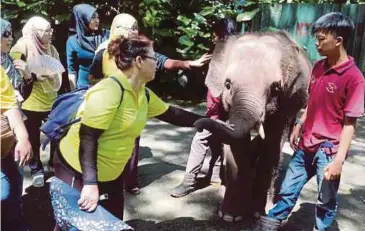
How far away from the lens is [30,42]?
442 cm

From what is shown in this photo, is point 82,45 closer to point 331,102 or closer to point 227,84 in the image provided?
point 227,84

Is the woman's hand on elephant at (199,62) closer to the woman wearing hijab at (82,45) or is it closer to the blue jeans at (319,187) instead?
the blue jeans at (319,187)

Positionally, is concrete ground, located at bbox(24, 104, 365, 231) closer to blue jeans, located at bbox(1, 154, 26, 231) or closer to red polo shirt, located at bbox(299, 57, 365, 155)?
blue jeans, located at bbox(1, 154, 26, 231)

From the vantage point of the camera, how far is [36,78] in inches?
174

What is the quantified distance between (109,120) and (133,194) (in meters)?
2.24

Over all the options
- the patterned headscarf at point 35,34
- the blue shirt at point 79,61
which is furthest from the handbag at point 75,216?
the blue shirt at point 79,61

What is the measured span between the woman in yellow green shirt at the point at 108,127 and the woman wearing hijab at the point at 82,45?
7.04 feet

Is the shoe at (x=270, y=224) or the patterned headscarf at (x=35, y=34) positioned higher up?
the patterned headscarf at (x=35, y=34)

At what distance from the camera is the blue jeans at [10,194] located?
2789 millimetres

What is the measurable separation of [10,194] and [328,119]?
2.22 metres

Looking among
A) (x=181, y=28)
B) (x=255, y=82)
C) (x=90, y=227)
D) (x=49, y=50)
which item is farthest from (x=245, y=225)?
(x=181, y=28)

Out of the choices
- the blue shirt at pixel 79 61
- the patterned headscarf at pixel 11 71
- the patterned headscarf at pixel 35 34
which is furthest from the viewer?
the blue shirt at pixel 79 61

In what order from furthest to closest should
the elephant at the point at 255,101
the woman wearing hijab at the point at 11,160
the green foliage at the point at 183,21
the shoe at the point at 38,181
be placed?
the green foliage at the point at 183,21
the shoe at the point at 38,181
the elephant at the point at 255,101
the woman wearing hijab at the point at 11,160

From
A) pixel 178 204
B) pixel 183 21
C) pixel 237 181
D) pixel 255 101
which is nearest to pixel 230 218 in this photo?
pixel 237 181
